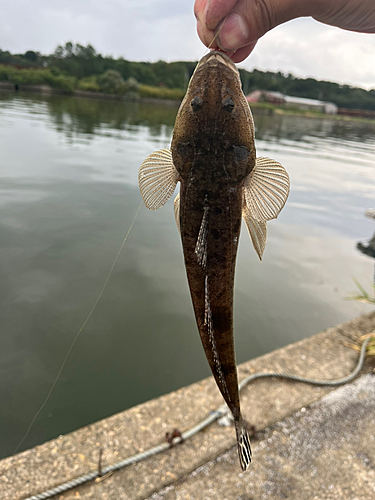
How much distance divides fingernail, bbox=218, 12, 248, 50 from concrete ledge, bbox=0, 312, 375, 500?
3144mm

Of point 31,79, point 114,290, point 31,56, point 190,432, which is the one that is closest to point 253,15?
point 190,432

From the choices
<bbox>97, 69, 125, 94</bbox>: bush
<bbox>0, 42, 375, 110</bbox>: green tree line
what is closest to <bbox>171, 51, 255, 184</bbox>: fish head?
<bbox>0, 42, 375, 110</bbox>: green tree line

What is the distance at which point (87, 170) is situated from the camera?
34.6 ft

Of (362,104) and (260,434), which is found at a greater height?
(362,104)

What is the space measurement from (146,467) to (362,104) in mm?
73109

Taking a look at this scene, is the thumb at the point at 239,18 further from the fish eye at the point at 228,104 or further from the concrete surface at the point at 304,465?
the concrete surface at the point at 304,465

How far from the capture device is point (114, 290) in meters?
5.40

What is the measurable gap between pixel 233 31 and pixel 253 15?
6.3 inches

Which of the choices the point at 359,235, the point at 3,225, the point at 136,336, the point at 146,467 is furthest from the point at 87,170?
the point at 146,467

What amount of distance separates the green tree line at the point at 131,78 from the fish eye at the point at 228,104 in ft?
146

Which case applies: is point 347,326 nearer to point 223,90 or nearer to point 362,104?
point 223,90

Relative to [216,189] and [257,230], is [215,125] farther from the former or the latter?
[257,230]

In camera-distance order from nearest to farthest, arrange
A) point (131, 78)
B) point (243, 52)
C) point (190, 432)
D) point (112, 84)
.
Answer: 1. point (243, 52)
2. point (190, 432)
3. point (112, 84)
4. point (131, 78)

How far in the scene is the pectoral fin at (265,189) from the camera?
171cm
